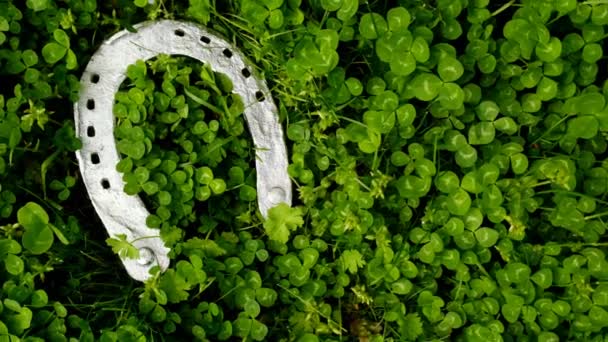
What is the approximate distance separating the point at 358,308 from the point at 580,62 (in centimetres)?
104

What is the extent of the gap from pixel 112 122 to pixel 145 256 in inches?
16.8

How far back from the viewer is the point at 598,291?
6.55ft

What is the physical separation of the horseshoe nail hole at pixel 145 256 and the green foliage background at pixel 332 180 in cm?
7

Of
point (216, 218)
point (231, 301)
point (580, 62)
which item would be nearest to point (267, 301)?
point (231, 301)

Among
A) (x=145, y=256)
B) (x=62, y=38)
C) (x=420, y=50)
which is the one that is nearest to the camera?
(x=420, y=50)

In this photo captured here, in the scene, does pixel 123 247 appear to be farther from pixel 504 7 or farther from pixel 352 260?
pixel 504 7

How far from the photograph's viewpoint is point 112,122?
1.98 m

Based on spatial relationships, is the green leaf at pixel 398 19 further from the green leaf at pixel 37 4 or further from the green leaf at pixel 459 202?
the green leaf at pixel 37 4

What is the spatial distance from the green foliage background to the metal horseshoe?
4 centimetres

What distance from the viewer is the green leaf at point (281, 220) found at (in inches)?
78.7

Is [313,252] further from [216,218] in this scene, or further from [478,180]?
[478,180]

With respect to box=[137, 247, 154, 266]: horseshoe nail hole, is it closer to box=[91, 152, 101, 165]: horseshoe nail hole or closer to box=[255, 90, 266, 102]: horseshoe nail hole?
box=[91, 152, 101, 165]: horseshoe nail hole

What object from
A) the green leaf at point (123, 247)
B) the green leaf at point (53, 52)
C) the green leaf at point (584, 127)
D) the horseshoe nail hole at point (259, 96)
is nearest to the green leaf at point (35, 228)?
the green leaf at point (123, 247)

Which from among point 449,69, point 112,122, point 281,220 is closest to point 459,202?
point 449,69
